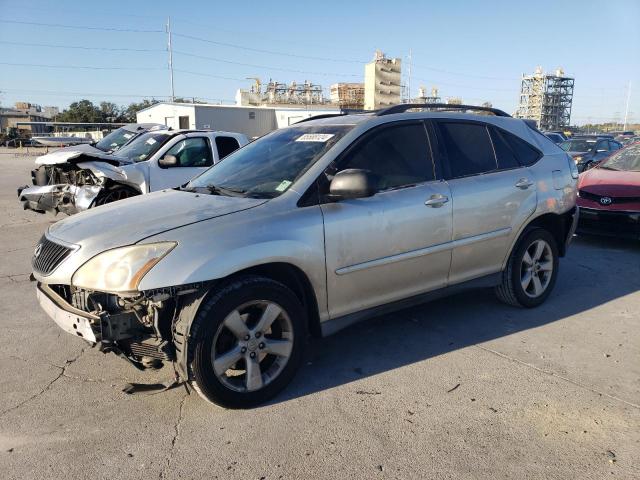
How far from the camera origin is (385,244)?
3.68m

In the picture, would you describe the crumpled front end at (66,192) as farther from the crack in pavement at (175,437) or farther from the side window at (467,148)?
the side window at (467,148)

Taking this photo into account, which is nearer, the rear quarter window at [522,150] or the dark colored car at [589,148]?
the rear quarter window at [522,150]

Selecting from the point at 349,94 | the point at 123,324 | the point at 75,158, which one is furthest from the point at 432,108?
the point at 349,94

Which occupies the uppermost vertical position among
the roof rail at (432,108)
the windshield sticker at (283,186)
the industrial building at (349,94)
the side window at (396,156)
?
the industrial building at (349,94)

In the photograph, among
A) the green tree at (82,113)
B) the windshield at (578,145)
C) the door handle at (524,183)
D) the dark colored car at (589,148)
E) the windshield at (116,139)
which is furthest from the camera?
the green tree at (82,113)

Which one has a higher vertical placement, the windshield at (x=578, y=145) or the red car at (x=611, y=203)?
the windshield at (x=578, y=145)

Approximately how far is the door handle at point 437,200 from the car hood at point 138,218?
1338 mm

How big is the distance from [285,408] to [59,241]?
180cm

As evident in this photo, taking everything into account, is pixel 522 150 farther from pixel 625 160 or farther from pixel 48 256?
pixel 625 160

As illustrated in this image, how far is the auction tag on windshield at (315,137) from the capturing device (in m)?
3.88

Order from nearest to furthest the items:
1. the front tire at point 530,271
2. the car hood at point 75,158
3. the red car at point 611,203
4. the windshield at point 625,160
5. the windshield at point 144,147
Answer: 1. the front tire at point 530,271
2. the red car at point 611,203
3. the car hood at point 75,158
4. the windshield at point 625,160
5. the windshield at point 144,147

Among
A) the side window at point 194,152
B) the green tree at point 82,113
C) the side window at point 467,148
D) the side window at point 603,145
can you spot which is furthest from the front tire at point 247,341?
the green tree at point 82,113

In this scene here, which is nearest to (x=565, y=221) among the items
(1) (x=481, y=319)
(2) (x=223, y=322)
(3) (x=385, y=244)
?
(1) (x=481, y=319)

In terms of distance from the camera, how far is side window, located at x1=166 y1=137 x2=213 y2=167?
30.7 ft
